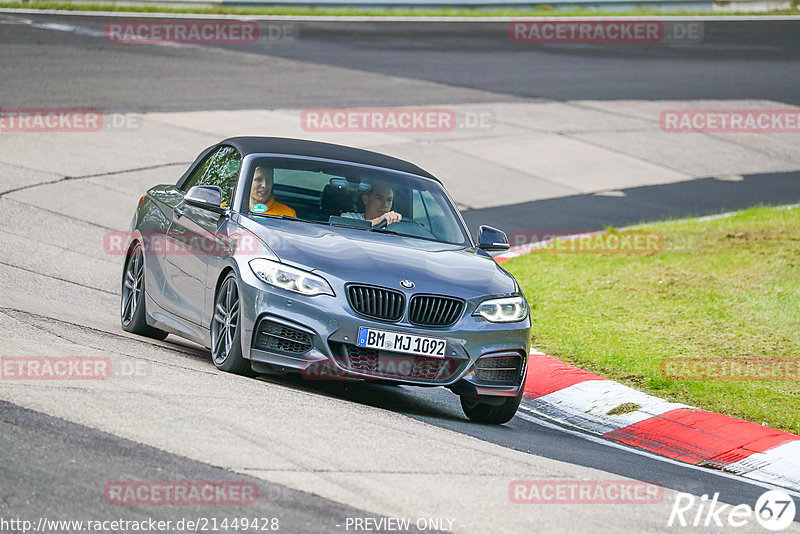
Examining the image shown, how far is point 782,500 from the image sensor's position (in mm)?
7188

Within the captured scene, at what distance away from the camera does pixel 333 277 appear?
7.66 m

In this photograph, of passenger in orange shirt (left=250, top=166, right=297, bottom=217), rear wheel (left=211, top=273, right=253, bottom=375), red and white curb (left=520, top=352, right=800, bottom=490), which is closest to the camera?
rear wheel (left=211, top=273, right=253, bottom=375)

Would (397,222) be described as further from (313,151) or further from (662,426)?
(662,426)

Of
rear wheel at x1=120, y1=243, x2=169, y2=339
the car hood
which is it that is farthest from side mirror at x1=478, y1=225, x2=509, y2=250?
rear wheel at x1=120, y1=243, x2=169, y2=339

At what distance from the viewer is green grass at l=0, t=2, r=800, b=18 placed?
1220 inches

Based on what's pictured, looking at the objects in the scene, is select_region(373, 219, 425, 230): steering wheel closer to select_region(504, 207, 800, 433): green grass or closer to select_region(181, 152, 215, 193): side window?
select_region(181, 152, 215, 193): side window

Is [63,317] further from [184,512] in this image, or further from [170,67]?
[170,67]

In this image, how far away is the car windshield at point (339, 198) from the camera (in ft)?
28.9

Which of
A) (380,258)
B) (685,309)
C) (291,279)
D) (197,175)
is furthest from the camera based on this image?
(685,309)

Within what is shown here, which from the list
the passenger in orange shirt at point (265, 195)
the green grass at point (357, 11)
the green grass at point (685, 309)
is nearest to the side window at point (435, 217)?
the passenger in orange shirt at point (265, 195)

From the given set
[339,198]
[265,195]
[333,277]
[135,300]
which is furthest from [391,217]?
[135,300]

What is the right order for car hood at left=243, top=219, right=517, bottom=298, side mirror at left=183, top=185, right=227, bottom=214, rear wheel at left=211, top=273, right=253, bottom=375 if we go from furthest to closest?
side mirror at left=183, top=185, right=227, bottom=214 → rear wheel at left=211, top=273, right=253, bottom=375 → car hood at left=243, top=219, right=517, bottom=298

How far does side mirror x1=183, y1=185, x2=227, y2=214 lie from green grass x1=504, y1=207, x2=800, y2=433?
11.4ft

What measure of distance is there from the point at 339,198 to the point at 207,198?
0.95 meters
